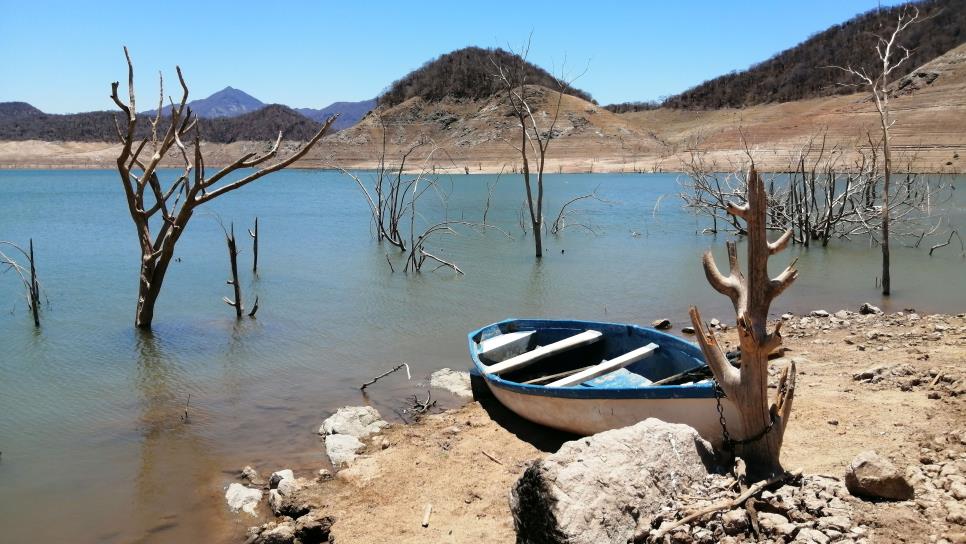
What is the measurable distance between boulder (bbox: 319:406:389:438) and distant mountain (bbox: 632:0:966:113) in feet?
252

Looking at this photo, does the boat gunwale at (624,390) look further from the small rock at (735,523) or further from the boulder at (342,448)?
the small rock at (735,523)

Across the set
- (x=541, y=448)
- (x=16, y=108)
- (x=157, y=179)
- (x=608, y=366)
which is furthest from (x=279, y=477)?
(x=16, y=108)

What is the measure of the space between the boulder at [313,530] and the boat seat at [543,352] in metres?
2.56

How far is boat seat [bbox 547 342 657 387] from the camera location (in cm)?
748

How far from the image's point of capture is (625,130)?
77.7 metres

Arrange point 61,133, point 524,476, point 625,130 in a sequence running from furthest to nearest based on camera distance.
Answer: point 61,133 → point 625,130 → point 524,476

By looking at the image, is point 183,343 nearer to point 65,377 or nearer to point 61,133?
point 65,377

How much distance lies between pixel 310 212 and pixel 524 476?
100ft

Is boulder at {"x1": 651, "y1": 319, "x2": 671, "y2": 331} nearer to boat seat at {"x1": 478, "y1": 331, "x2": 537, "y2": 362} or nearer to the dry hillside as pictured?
boat seat at {"x1": 478, "y1": 331, "x2": 537, "y2": 362}

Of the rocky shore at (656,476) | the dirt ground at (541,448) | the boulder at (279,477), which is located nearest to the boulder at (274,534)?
the rocky shore at (656,476)

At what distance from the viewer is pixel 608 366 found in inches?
301

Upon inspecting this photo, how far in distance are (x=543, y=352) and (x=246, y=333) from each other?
5.91 metres

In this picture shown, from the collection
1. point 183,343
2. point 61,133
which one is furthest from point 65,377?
point 61,133

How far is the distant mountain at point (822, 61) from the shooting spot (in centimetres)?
7881
